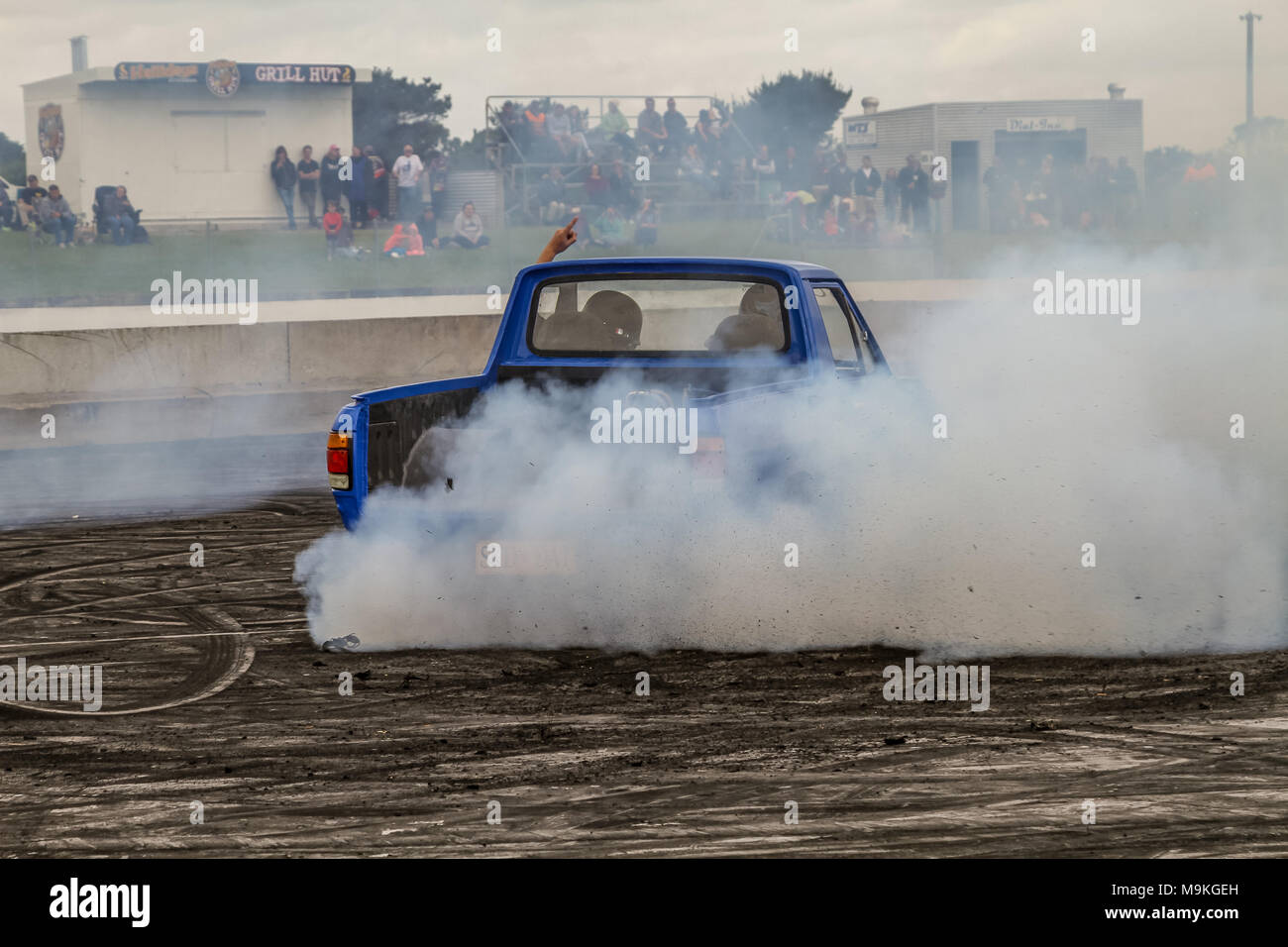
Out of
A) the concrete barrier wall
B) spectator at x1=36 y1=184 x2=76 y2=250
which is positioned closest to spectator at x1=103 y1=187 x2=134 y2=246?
spectator at x1=36 y1=184 x2=76 y2=250

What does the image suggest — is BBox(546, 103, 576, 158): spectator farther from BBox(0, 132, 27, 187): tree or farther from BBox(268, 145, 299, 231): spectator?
BBox(0, 132, 27, 187): tree

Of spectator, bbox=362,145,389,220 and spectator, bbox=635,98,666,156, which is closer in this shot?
spectator, bbox=362,145,389,220

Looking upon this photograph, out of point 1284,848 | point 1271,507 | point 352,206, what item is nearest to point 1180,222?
point 352,206

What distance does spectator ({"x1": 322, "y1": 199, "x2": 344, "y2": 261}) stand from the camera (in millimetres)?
23750

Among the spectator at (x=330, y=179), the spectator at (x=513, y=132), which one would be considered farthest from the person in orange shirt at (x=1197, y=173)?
the spectator at (x=330, y=179)

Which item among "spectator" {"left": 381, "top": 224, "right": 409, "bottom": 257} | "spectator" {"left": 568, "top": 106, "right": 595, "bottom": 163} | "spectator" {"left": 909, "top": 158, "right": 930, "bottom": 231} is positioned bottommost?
"spectator" {"left": 381, "top": 224, "right": 409, "bottom": 257}

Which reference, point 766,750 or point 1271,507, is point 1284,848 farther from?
point 1271,507

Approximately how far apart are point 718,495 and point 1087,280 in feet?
58.9

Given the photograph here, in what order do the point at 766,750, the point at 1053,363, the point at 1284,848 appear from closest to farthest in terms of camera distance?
the point at 1284,848
the point at 766,750
the point at 1053,363

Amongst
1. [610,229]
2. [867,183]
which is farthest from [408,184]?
[867,183]

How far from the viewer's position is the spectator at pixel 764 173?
25.8 m

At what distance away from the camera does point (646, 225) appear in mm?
24797

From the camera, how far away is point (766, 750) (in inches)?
209

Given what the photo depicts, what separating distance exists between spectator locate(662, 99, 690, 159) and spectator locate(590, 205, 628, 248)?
5.72 feet
